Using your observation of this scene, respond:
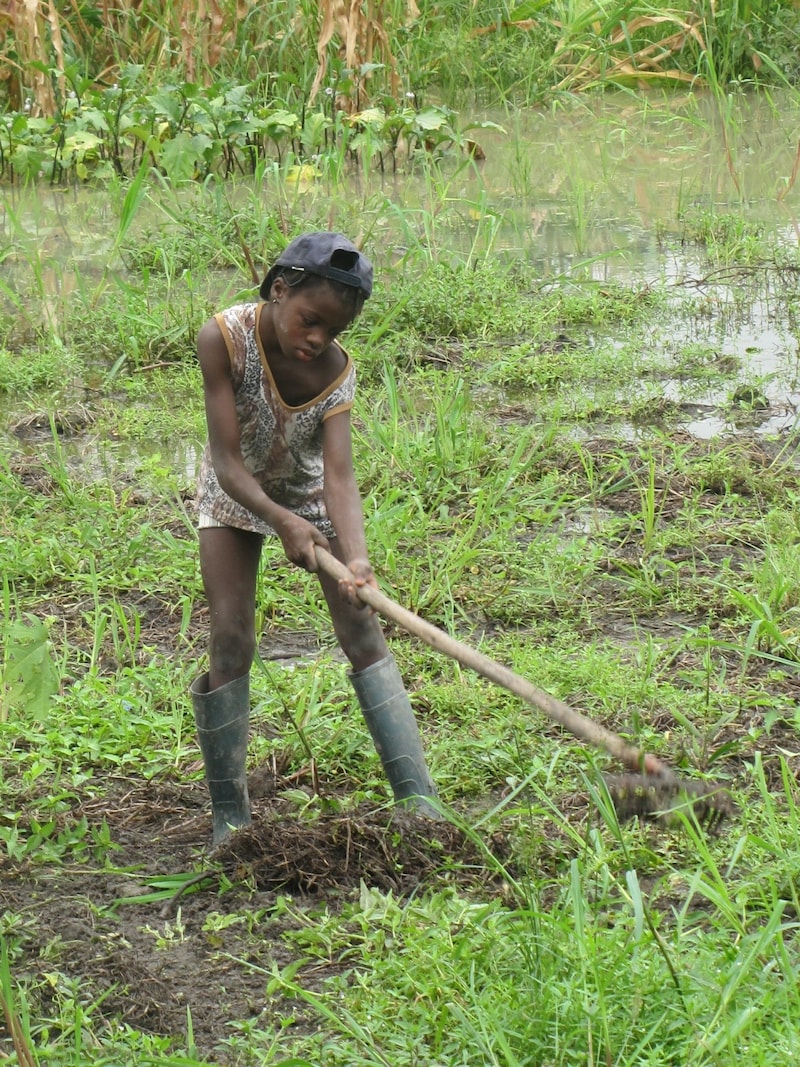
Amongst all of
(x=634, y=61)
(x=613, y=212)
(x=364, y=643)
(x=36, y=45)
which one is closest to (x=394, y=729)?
(x=364, y=643)

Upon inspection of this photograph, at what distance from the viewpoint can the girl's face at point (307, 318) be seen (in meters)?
2.63

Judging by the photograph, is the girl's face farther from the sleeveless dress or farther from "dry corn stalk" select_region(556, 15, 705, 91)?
"dry corn stalk" select_region(556, 15, 705, 91)

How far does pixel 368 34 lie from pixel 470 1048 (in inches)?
278

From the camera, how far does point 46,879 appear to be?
2.71 metres

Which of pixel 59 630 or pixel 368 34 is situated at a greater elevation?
pixel 368 34

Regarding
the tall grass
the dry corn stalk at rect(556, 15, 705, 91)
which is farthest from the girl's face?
the dry corn stalk at rect(556, 15, 705, 91)

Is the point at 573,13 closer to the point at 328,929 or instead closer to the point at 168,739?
the point at 168,739

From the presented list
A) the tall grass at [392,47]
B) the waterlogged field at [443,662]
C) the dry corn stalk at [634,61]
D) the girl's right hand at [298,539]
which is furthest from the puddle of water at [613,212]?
the girl's right hand at [298,539]

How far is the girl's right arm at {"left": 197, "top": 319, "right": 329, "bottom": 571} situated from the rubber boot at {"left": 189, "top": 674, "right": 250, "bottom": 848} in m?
0.34

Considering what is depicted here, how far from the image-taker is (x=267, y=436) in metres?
2.85

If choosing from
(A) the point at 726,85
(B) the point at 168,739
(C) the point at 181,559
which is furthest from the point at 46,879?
(A) the point at 726,85

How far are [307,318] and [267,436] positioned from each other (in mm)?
299

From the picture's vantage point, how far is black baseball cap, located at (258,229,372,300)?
2594 mm

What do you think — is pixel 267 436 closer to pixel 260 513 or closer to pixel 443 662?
pixel 260 513
